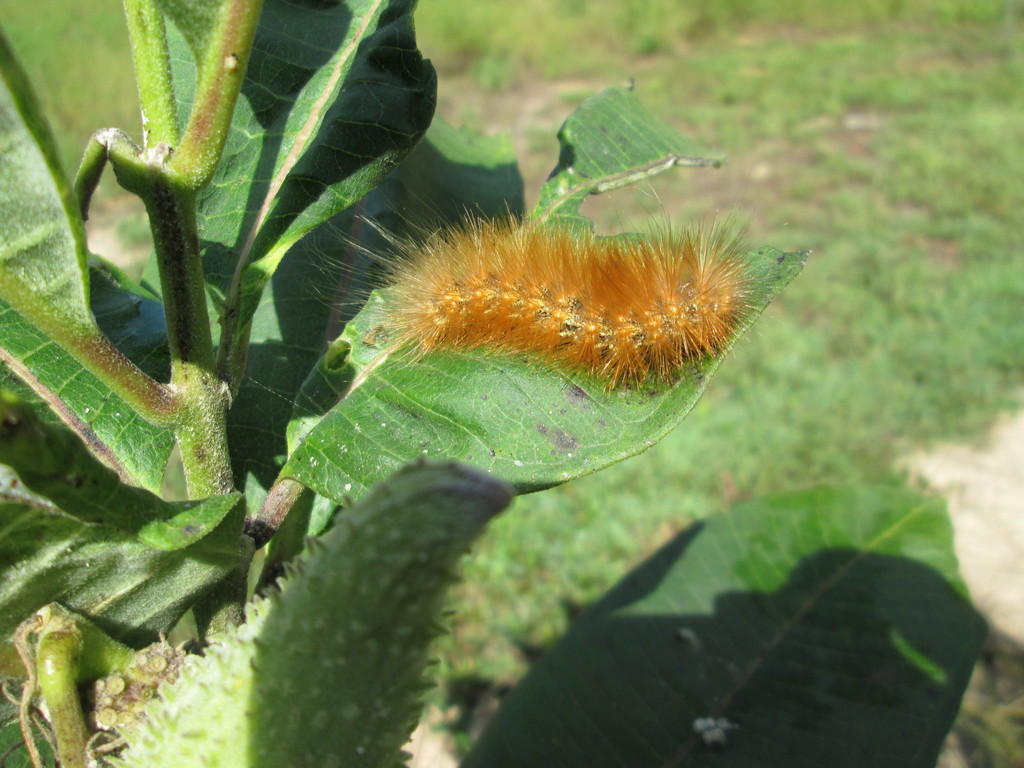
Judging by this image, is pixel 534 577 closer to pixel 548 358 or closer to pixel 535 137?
pixel 548 358

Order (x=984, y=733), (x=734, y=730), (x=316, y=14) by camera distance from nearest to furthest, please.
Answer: (x=316, y=14) < (x=734, y=730) < (x=984, y=733)

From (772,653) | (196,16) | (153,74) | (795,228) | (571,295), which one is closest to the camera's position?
(196,16)

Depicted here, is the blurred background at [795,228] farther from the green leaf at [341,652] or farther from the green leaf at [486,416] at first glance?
the green leaf at [341,652]

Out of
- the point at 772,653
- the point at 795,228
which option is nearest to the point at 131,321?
the point at 772,653

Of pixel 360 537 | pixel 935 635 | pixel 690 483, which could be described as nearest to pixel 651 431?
pixel 360 537

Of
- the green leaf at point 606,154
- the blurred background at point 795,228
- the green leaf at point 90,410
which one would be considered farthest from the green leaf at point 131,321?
the blurred background at point 795,228

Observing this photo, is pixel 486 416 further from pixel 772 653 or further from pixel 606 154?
pixel 772 653
